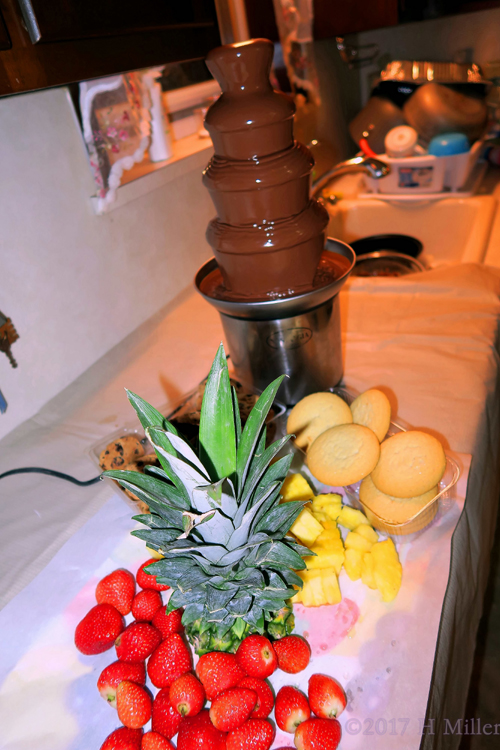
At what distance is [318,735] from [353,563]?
0.60 ft

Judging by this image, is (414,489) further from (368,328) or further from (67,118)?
(67,118)

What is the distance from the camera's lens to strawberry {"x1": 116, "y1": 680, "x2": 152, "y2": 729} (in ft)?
1.55

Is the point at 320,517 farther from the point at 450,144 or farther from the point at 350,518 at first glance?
the point at 450,144

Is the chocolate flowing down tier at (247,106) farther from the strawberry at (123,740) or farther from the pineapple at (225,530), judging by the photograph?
the strawberry at (123,740)

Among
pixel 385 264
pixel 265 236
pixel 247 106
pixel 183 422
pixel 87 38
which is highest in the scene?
pixel 87 38

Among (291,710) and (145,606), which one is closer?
(291,710)

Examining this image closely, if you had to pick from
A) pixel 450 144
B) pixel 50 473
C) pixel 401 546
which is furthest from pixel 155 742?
pixel 450 144

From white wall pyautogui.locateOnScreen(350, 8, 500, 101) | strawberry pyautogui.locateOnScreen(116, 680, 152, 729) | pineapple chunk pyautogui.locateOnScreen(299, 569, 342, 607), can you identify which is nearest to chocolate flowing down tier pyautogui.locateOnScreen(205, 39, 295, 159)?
pineapple chunk pyautogui.locateOnScreen(299, 569, 342, 607)

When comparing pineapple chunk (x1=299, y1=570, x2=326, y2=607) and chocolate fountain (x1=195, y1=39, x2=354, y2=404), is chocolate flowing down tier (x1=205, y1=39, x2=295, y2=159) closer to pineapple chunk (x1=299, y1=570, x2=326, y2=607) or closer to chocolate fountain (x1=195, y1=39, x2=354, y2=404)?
chocolate fountain (x1=195, y1=39, x2=354, y2=404)

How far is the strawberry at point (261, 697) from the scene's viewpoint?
1.52ft

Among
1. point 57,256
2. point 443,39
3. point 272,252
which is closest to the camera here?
point 272,252

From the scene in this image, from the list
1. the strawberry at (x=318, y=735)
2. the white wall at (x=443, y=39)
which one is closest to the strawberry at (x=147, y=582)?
the strawberry at (x=318, y=735)

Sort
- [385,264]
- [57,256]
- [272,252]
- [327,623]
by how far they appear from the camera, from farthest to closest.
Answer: [385,264] < [57,256] < [272,252] < [327,623]

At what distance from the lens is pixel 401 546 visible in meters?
0.59
